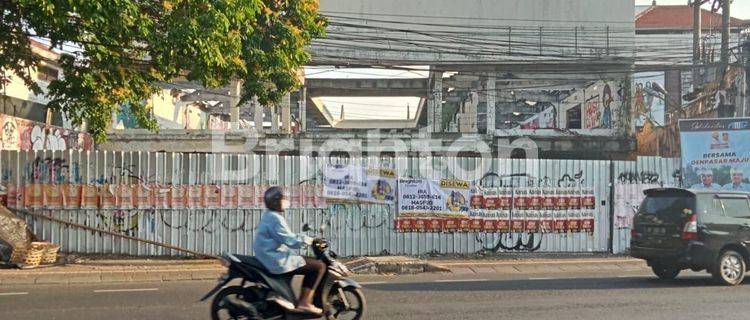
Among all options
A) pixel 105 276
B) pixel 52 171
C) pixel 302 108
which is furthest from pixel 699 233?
pixel 302 108

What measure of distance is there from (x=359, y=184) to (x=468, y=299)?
Answer: 18.7 feet

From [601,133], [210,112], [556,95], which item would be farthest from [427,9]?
[210,112]

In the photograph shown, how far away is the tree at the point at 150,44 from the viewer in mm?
10080

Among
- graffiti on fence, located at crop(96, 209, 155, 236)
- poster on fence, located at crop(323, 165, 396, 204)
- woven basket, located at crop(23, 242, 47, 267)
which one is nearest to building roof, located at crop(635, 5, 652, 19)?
poster on fence, located at crop(323, 165, 396, 204)

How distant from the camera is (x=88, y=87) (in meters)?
12.3

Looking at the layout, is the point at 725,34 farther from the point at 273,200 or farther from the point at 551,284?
the point at 273,200

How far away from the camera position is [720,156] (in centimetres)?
1720

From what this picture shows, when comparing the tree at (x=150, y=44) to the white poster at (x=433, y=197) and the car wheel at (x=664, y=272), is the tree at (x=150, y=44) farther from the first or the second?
the car wheel at (x=664, y=272)

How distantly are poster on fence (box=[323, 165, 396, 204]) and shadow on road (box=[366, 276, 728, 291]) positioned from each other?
388 cm

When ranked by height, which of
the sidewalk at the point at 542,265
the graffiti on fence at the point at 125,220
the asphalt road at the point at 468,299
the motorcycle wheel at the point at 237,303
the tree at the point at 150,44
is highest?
the tree at the point at 150,44

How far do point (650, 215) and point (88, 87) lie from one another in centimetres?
1037

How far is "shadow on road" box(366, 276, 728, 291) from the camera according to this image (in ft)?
33.4

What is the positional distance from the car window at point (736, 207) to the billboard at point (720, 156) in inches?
216

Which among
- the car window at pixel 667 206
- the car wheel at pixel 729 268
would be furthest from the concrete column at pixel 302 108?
the car wheel at pixel 729 268
